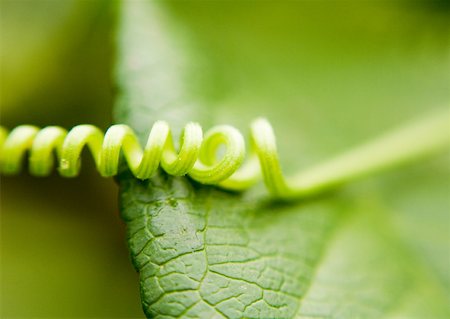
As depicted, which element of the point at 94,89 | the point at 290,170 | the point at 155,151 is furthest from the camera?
the point at 94,89

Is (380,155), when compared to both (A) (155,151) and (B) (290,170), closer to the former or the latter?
(B) (290,170)

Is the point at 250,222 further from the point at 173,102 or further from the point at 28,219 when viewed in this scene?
the point at 28,219

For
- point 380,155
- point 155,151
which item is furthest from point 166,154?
point 380,155

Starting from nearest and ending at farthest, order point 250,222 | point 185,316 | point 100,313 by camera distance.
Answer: point 185,316 < point 250,222 < point 100,313

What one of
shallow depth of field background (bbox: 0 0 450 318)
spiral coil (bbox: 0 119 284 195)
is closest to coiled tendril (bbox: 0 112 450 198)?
spiral coil (bbox: 0 119 284 195)

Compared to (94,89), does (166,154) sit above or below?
below

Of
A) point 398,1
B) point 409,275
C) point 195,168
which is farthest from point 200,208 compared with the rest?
point 398,1
